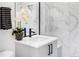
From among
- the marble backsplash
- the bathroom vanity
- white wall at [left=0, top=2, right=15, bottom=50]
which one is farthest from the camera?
the marble backsplash

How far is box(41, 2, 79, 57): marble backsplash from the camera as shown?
2818mm

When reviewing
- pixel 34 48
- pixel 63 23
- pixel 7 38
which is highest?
pixel 63 23

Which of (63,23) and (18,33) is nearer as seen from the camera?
(18,33)

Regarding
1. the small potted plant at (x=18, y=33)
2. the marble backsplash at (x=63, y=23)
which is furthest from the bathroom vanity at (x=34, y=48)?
the marble backsplash at (x=63, y=23)

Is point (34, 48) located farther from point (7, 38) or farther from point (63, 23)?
point (63, 23)

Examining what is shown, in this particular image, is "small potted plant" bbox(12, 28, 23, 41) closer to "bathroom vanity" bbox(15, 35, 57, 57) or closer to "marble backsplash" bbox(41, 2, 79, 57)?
"bathroom vanity" bbox(15, 35, 57, 57)

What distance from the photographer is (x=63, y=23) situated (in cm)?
292

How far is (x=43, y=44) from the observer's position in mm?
2039

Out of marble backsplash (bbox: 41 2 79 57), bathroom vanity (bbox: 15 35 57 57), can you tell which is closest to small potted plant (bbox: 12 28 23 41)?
bathroom vanity (bbox: 15 35 57 57)

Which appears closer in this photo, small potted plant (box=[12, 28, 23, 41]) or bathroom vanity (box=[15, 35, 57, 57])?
bathroom vanity (box=[15, 35, 57, 57])

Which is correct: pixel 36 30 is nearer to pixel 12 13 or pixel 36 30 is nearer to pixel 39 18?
pixel 39 18

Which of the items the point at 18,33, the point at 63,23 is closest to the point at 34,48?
the point at 18,33

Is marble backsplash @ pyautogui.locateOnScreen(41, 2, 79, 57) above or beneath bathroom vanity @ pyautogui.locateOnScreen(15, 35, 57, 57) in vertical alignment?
above

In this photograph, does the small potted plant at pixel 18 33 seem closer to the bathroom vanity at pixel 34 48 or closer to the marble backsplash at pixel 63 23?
the bathroom vanity at pixel 34 48
